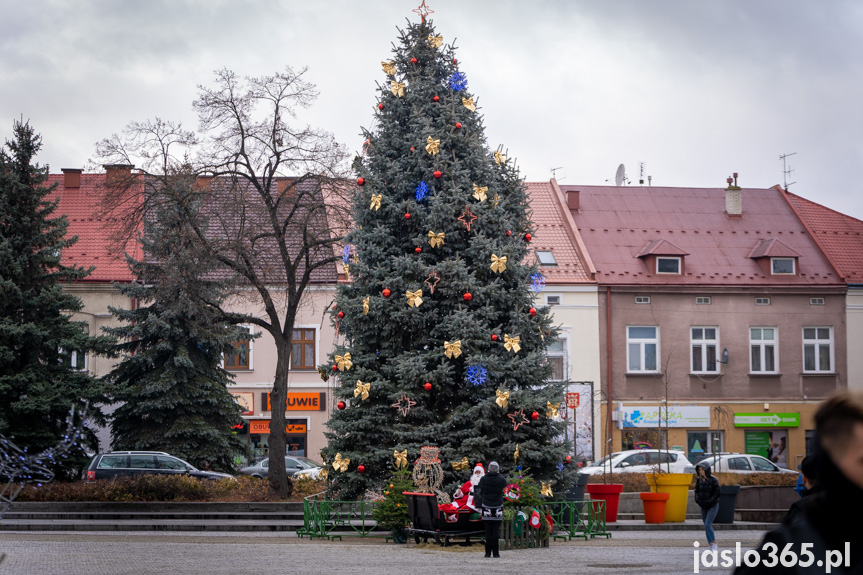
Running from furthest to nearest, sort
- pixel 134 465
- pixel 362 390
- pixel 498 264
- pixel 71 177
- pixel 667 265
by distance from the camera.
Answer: pixel 71 177, pixel 667 265, pixel 134 465, pixel 498 264, pixel 362 390

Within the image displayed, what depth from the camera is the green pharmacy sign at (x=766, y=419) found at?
41406mm

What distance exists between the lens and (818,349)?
4291cm

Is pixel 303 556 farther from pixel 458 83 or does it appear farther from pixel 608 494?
pixel 458 83

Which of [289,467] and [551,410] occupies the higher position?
[551,410]


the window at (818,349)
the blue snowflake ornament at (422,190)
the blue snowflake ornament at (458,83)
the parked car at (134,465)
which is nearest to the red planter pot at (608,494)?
the blue snowflake ornament at (422,190)

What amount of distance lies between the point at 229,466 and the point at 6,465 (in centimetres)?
2367

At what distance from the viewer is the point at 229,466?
33594 mm

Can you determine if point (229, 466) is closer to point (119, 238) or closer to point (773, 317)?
point (119, 238)

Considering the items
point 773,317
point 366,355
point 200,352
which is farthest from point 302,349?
point 366,355

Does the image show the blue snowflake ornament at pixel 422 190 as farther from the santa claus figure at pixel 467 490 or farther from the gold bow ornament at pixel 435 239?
the santa claus figure at pixel 467 490

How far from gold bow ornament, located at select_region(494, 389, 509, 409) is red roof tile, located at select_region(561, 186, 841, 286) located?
76.7 ft

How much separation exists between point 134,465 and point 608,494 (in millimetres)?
14163

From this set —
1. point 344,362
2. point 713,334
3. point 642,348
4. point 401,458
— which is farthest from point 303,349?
point 401,458

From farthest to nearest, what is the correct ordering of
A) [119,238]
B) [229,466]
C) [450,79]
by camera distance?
[229,466] → [119,238] → [450,79]
